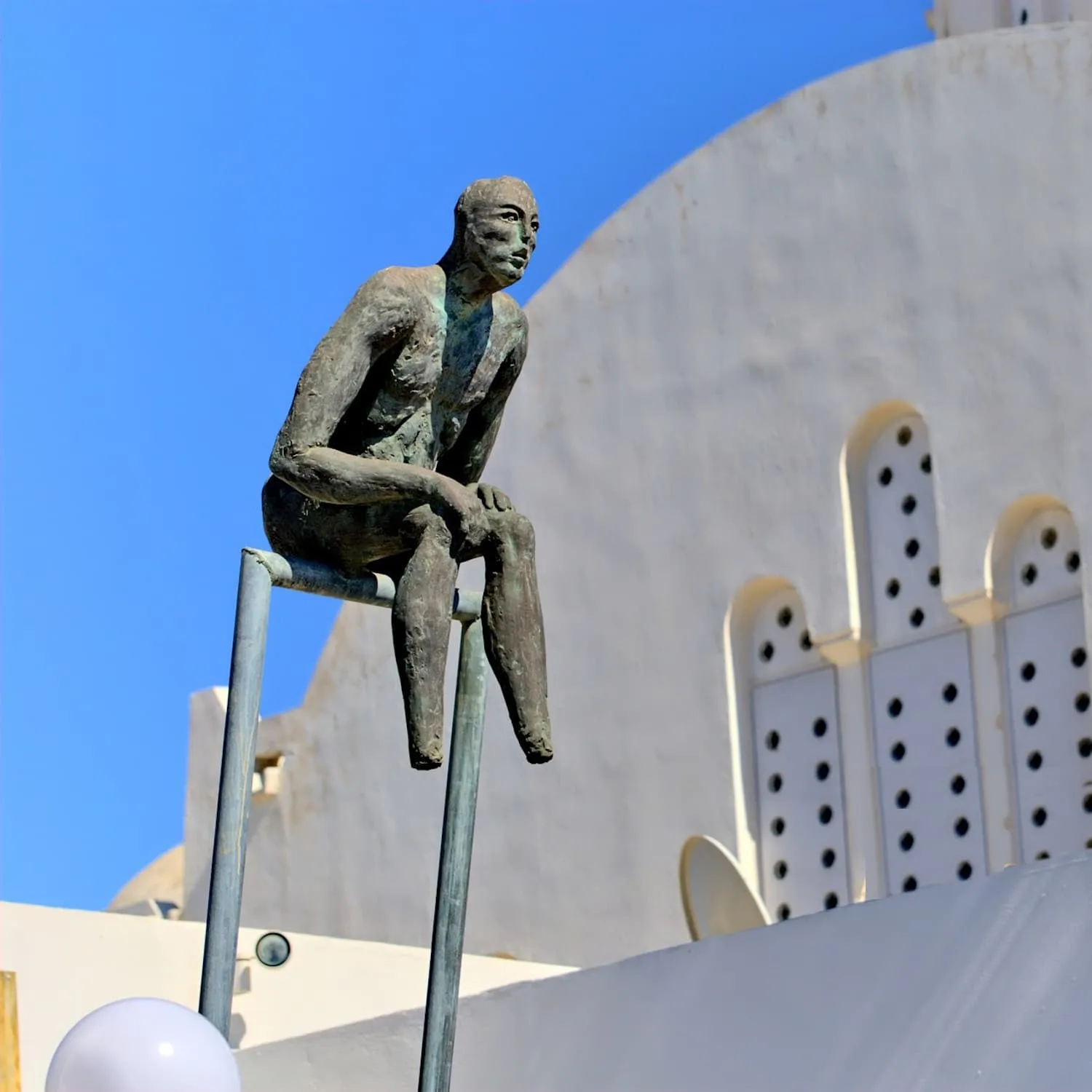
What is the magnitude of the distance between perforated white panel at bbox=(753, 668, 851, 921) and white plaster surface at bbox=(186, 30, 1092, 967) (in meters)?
0.27

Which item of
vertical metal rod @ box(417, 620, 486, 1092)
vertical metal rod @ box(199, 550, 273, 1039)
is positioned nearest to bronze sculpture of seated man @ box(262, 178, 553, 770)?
vertical metal rod @ box(417, 620, 486, 1092)

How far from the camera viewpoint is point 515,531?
645 cm

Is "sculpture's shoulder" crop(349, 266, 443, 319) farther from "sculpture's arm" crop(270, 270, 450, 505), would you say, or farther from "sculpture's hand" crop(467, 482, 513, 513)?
"sculpture's hand" crop(467, 482, 513, 513)

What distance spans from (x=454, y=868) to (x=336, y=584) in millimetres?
817

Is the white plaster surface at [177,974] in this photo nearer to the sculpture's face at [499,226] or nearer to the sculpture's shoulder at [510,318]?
the sculpture's shoulder at [510,318]

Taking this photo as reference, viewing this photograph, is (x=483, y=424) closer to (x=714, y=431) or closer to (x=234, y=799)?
(x=234, y=799)

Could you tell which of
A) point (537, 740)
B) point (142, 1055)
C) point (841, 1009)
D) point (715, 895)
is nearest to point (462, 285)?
point (537, 740)

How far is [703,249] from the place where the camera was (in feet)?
50.9

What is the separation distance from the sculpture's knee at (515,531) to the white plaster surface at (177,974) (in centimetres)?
485

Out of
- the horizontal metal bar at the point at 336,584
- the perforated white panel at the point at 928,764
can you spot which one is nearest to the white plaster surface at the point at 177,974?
the perforated white panel at the point at 928,764

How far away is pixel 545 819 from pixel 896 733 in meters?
2.57

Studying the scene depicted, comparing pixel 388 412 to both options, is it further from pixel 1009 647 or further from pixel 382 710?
pixel 382 710

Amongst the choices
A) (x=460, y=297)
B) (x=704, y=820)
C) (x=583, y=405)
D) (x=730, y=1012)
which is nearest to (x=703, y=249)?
(x=583, y=405)

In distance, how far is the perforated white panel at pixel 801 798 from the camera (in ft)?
46.4
